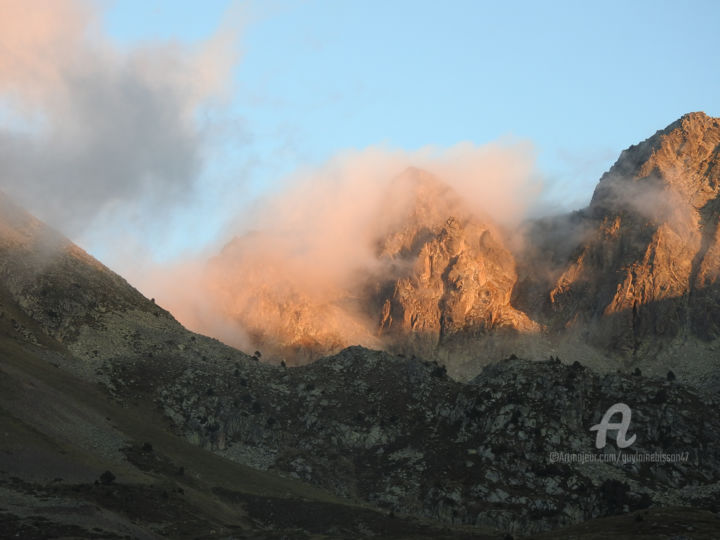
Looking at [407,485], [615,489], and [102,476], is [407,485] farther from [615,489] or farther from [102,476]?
[102,476]

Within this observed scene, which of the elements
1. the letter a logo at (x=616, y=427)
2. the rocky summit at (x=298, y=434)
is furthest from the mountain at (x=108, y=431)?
the letter a logo at (x=616, y=427)

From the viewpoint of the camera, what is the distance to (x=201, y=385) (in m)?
152

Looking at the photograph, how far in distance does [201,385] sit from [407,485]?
4204 cm

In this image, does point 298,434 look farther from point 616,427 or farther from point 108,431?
point 616,427

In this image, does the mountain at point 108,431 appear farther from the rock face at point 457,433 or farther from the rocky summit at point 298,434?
the rock face at point 457,433

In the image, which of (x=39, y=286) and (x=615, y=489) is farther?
(x=39, y=286)

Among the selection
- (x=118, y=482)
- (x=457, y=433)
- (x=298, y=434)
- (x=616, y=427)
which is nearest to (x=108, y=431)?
(x=118, y=482)

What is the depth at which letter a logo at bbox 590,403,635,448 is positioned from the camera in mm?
138250

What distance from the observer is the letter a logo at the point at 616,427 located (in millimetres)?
138250


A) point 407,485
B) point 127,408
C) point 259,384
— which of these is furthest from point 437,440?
point 127,408

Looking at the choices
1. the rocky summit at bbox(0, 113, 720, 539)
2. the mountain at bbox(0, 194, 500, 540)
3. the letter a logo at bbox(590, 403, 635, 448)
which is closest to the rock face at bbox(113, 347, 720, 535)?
the rocky summit at bbox(0, 113, 720, 539)

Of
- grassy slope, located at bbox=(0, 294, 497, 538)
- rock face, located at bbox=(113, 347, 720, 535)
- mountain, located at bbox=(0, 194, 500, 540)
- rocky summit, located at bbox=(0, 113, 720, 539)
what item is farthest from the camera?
rock face, located at bbox=(113, 347, 720, 535)

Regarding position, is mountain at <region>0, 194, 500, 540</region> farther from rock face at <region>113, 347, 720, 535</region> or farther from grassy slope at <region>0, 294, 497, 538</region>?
rock face at <region>113, 347, 720, 535</region>

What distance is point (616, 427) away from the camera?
14125cm
